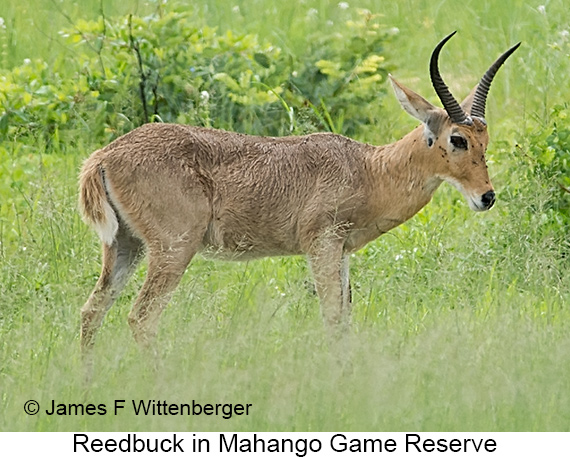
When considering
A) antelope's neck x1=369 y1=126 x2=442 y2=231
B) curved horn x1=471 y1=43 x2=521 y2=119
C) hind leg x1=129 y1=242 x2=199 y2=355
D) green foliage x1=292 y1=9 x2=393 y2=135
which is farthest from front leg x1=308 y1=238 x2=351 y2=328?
green foliage x1=292 y1=9 x2=393 y2=135

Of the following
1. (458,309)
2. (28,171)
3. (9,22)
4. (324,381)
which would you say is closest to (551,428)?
(324,381)

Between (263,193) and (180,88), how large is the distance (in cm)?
331

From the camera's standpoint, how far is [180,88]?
1116cm

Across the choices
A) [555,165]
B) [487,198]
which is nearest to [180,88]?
[555,165]

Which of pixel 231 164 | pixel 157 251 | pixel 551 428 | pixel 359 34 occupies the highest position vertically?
pixel 359 34

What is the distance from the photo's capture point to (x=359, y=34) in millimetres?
12070

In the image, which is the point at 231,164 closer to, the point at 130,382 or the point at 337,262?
the point at 337,262

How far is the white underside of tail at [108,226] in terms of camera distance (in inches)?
299

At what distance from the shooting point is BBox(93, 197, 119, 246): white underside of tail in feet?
24.9

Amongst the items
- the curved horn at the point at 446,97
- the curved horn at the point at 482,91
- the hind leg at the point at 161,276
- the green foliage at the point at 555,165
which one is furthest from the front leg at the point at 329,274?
the green foliage at the point at 555,165

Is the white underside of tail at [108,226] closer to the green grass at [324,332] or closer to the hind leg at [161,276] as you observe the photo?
the hind leg at [161,276]

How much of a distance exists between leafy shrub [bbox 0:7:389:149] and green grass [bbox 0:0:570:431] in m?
0.31

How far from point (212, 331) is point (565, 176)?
3177 mm

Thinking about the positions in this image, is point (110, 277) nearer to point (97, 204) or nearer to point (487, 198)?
point (97, 204)
